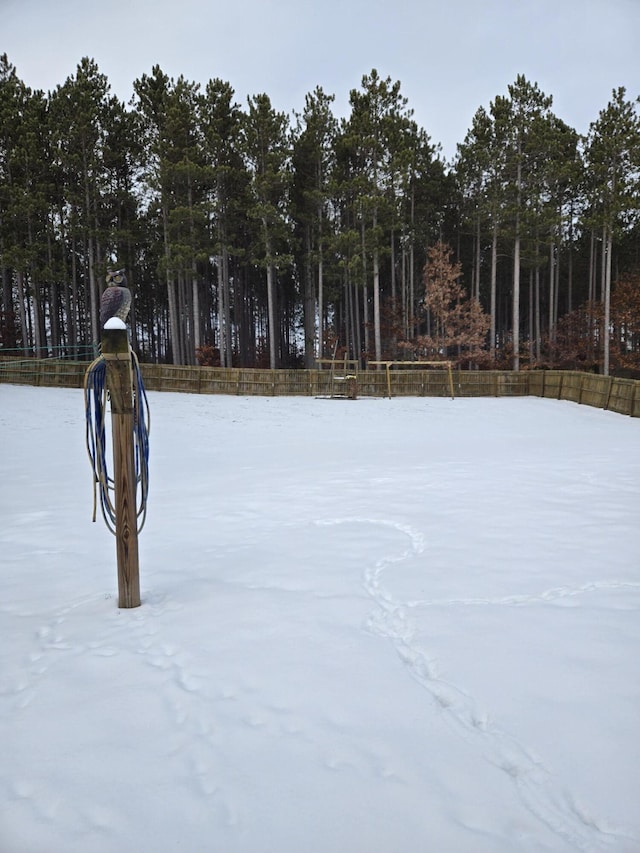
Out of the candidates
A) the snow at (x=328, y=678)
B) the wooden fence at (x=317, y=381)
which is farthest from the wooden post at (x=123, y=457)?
the wooden fence at (x=317, y=381)

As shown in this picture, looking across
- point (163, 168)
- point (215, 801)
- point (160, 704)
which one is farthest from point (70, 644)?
point (163, 168)

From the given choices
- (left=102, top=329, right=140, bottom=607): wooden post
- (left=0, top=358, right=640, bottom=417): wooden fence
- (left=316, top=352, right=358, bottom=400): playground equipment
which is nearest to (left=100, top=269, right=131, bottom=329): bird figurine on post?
(left=102, top=329, right=140, bottom=607): wooden post

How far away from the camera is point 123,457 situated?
3.17 m

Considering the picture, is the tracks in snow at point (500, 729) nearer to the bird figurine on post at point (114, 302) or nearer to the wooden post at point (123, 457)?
the wooden post at point (123, 457)

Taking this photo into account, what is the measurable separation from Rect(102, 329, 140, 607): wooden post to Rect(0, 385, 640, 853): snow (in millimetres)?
208

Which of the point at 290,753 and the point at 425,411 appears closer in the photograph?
the point at 290,753

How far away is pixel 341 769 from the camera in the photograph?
184 cm

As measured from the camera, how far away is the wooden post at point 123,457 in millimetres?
3102

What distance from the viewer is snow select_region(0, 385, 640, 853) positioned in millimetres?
1645

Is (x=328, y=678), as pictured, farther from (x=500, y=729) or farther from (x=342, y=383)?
(x=342, y=383)

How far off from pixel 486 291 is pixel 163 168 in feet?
73.5

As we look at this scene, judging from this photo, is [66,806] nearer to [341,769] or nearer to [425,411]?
[341,769]

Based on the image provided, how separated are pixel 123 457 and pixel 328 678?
1.69 metres

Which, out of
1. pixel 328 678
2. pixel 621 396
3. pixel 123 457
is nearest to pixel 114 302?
pixel 123 457
